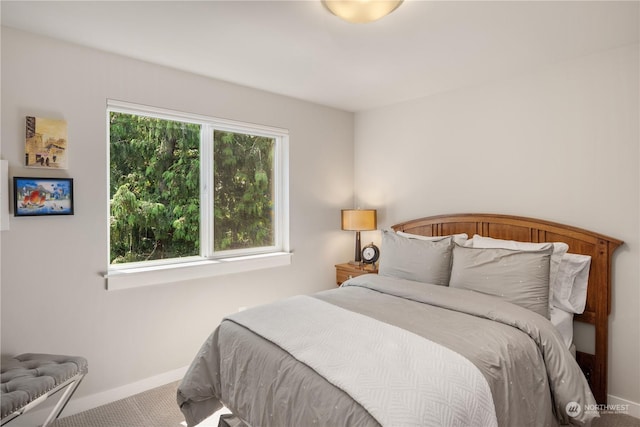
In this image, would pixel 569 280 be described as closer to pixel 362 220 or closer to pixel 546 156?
pixel 546 156

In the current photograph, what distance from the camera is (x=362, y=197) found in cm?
412

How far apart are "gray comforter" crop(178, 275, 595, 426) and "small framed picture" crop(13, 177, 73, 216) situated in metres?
1.29

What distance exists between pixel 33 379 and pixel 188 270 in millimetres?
1190

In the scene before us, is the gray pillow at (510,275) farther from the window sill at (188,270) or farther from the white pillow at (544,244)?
the window sill at (188,270)

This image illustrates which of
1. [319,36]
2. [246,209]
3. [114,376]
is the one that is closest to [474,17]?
[319,36]

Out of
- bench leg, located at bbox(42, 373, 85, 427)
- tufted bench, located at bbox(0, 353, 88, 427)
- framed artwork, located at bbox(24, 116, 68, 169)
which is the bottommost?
bench leg, located at bbox(42, 373, 85, 427)

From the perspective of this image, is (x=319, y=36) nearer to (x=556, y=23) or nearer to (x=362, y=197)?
(x=556, y=23)

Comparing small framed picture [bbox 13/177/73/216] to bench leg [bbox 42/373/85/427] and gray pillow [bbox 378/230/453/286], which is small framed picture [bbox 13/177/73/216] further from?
gray pillow [bbox 378/230/453/286]

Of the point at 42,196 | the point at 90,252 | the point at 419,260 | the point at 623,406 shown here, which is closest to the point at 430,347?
the point at 419,260

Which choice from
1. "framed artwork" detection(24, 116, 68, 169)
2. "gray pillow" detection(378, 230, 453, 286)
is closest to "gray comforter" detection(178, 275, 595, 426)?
"gray pillow" detection(378, 230, 453, 286)

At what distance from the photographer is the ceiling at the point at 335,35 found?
6.34 ft

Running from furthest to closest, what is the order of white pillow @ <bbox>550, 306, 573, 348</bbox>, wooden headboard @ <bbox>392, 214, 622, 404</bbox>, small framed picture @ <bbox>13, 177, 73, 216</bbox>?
wooden headboard @ <bbox>392, 214, 622, 404</bbox> → white pillow @ <bbox>550, 306, 573, 348</bbox> → small framed picture @ <bbox>13, 177, 73, 216</bbox>

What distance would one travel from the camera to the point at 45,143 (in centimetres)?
226

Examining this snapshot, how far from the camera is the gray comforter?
154 centimetres
